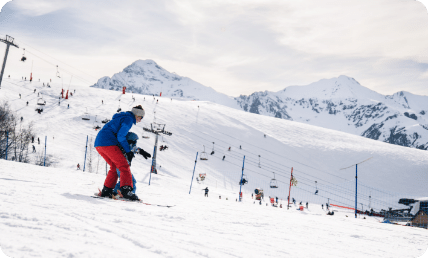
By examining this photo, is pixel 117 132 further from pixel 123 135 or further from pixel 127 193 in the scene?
pixel 127 193

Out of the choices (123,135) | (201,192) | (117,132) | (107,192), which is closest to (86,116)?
(201,192)

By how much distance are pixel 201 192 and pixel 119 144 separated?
25.0 meters

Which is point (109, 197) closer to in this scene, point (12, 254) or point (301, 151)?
point (12, 254)

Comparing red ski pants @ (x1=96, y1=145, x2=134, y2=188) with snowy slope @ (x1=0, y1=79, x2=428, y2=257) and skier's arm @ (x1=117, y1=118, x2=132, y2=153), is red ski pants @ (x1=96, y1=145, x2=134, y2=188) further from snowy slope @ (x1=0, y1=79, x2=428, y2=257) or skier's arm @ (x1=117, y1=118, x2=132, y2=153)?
snowy slope @ (x1=0, y1=79, x2=428, y2=257)

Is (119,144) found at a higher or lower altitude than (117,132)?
lower

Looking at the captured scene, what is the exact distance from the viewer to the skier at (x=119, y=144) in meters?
4.86

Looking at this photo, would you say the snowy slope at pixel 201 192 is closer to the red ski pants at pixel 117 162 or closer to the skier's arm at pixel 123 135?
the red ski pants at pixel 117 162

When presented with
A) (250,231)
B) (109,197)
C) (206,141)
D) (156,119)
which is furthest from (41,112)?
(250,231)

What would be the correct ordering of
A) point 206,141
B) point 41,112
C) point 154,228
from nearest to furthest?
point 154,228 < point 41,112 < point 206,141

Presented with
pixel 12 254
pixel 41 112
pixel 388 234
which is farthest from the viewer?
pixel 41 112

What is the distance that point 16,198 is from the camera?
3.59 meters

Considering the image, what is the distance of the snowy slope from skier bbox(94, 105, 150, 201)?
55cm

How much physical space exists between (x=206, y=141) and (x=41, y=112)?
101ft

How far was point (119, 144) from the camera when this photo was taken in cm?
492
